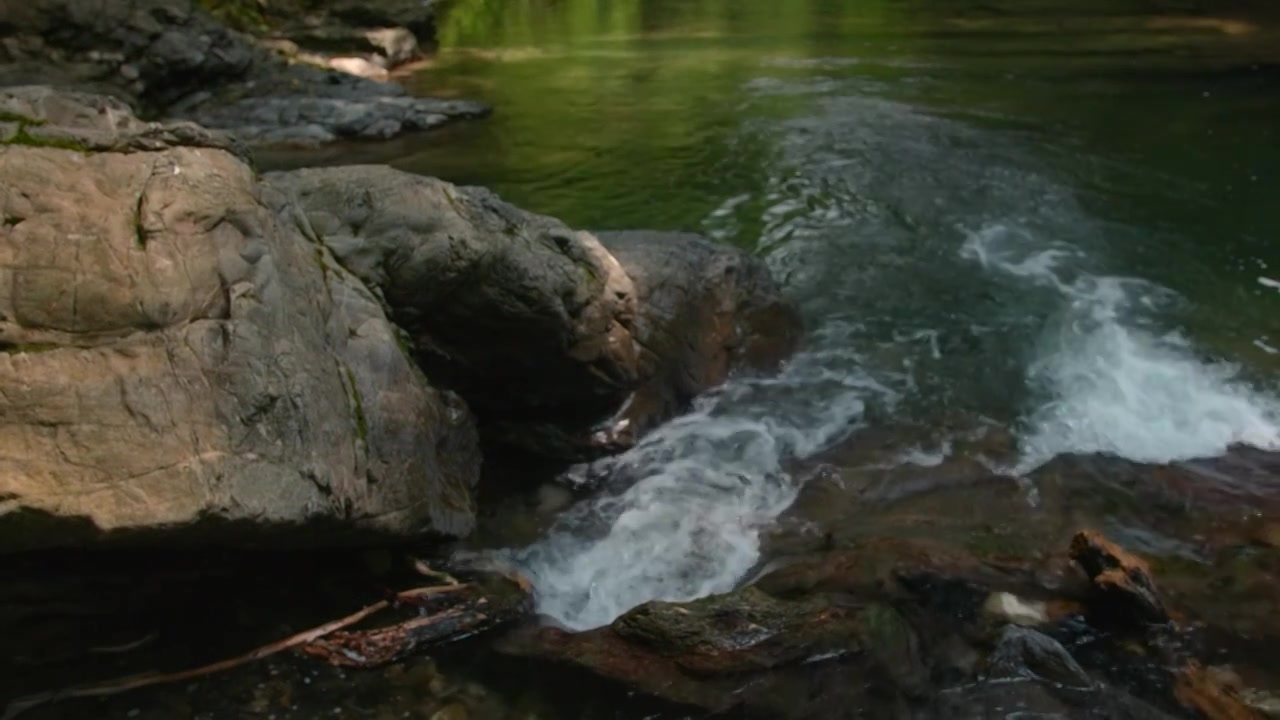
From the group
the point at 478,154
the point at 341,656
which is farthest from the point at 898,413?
the point at 478,154

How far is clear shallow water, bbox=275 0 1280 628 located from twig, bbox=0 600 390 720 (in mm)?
1269

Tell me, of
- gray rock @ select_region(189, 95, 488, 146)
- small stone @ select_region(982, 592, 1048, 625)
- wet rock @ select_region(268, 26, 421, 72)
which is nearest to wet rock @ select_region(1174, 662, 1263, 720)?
small stone @ select_region(982, 592, 1048, 625)

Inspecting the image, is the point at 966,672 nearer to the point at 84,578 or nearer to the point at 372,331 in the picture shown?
the point at 372,331

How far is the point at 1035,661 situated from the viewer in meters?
5.01

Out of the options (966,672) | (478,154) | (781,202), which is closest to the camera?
(966,672)

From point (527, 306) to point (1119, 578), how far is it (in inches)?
148

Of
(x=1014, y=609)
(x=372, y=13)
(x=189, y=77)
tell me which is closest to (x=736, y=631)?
(x=1014, y=609)

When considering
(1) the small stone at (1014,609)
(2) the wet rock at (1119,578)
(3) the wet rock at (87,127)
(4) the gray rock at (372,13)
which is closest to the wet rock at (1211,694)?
(2) the wet rock at (1119,578)

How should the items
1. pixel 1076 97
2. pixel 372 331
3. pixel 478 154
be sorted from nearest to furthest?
1. pixel 372 331
2. pixel 478 154
3. pixel 1076 97

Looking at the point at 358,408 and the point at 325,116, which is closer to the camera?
the point at 358,408

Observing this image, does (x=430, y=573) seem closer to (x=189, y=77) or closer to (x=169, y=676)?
(x=169, y=676)

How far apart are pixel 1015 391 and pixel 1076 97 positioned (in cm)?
1031

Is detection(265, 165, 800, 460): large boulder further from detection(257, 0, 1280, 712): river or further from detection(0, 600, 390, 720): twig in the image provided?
detection(0, 600, 390, 720): twig

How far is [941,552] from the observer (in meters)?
5.98
